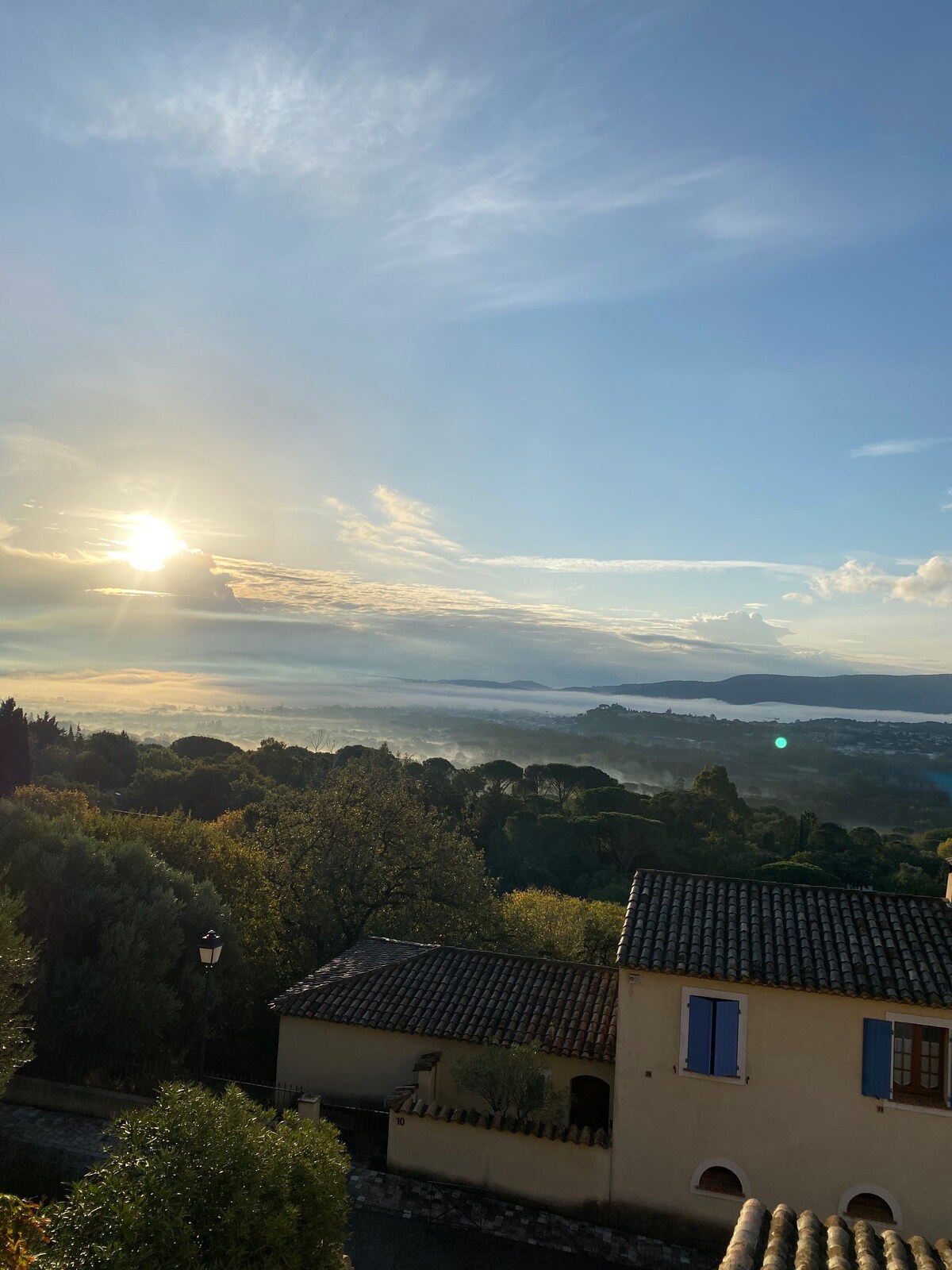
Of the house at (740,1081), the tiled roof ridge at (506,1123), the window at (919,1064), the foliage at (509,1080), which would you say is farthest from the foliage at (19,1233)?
the window at (919,1064)

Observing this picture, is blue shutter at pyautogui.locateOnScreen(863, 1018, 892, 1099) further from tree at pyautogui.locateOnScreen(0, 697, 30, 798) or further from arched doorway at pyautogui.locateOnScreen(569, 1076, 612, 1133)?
Answer: tree at pyautogui.locateOnScreen(0, 697, 30, 798)

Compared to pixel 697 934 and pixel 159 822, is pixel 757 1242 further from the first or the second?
pixel 159 822

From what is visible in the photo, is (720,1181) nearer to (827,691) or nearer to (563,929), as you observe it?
(563,929)

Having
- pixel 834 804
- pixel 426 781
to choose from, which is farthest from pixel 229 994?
pixel 834 804

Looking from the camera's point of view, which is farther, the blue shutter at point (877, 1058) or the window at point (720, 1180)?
the window at point (720, 1180)

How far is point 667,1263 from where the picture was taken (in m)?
10.3

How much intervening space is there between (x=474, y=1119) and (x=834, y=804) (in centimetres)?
6410

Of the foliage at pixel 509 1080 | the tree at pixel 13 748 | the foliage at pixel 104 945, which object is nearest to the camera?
the foliage at pixel 509 1080

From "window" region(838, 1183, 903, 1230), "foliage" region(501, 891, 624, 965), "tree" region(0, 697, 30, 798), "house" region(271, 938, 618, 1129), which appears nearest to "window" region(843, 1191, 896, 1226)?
"window" region(838, 1183, 903, 1230)

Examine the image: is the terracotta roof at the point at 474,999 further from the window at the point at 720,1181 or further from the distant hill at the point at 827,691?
the distant hill at the point at 827,691

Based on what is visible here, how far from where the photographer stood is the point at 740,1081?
10984 mm

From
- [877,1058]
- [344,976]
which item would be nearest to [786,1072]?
[877,1058]

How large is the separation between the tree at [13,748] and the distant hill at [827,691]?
10617 centimetres

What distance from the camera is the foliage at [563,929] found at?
21391mm
